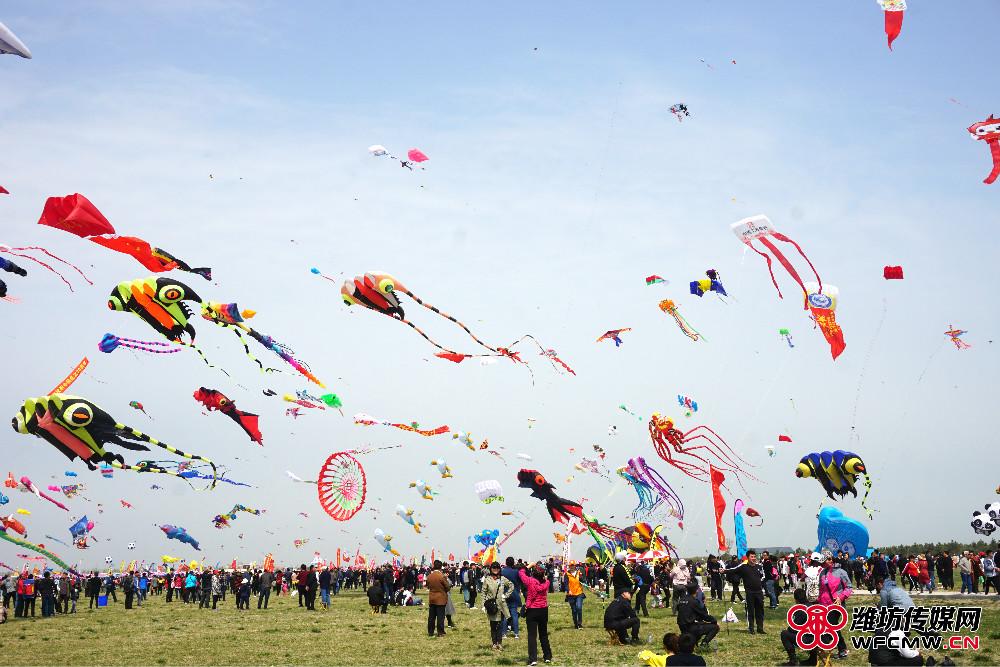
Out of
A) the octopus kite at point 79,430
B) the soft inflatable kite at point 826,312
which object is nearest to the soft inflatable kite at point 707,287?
the soft inflatable kite at point 826,312

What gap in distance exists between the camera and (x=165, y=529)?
4294 cm

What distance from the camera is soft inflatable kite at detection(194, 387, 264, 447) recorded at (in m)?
25.1

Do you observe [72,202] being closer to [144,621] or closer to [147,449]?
[147,449]

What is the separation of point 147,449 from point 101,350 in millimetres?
3351

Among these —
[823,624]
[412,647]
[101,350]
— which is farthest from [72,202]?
[823,624]

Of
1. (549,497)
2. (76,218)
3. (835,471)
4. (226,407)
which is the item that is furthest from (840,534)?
(76,218)

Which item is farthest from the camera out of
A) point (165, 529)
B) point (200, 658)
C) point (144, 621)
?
point (165, 529)

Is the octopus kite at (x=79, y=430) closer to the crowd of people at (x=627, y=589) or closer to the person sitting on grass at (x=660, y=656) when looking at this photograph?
the crowd of people at (x=627, y=589)

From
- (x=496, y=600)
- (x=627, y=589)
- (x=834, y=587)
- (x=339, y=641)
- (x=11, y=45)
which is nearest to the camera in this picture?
(x=11, y=45)

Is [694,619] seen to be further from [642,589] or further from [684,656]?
[642,589]

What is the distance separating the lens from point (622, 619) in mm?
17141

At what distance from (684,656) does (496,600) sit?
8.39 meters

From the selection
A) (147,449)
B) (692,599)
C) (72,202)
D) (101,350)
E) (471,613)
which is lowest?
(471,613)

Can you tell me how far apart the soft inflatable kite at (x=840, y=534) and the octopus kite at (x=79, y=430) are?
62.1 ft
